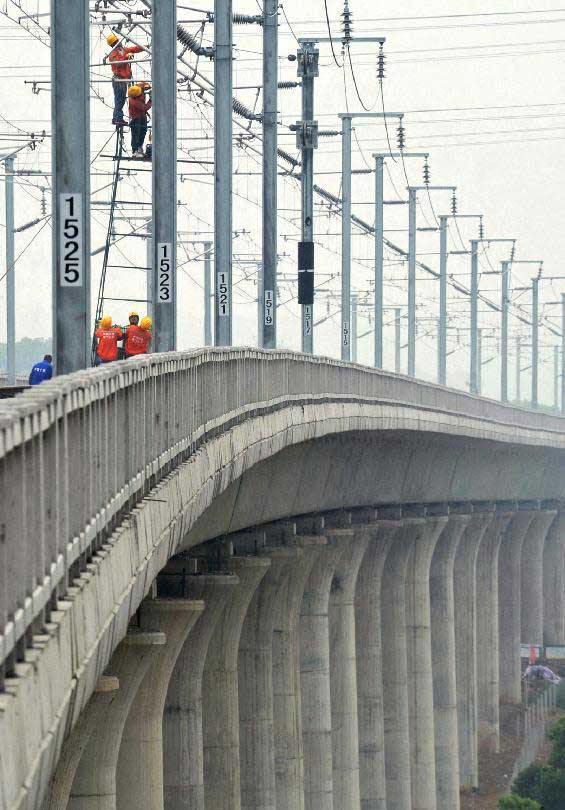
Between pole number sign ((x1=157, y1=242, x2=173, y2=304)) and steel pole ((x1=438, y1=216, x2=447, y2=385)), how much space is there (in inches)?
2236

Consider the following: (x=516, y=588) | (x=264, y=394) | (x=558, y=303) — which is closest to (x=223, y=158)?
(x=264, y=394)

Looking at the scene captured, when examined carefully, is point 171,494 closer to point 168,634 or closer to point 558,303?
point 168,634

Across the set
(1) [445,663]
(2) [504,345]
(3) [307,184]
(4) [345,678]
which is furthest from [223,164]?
(2) [504,345]

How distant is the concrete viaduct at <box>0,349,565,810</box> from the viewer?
977 centimetres

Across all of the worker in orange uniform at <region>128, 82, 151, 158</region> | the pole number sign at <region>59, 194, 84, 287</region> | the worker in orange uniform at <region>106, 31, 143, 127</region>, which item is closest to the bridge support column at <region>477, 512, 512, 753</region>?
the worker in orange uniform at <region>106, 31, 143, 127</region>

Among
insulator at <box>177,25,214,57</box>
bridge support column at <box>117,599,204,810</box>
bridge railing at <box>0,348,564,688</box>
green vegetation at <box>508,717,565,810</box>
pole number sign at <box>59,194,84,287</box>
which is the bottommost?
green vegetation at <box>508,717,565,810</box>

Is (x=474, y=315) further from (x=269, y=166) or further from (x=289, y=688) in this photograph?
(x=269, y=166)

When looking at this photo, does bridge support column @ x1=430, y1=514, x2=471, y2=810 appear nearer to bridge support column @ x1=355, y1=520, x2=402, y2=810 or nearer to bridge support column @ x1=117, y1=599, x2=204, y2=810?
bridge support column @ x1=355, y1=520, x2=402, y2=810

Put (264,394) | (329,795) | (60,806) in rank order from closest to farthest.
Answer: (60,806) → (264,394) → (329,795)

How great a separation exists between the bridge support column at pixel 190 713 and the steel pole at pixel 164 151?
535 cm

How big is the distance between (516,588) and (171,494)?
78178 millimetres

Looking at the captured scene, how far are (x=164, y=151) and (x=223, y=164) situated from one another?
28.3ft

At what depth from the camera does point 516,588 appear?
9281cm

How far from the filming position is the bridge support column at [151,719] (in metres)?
23.8
